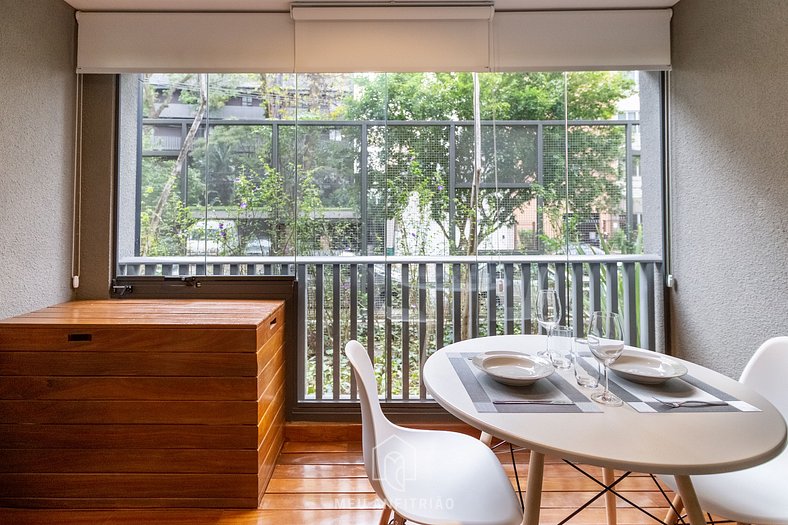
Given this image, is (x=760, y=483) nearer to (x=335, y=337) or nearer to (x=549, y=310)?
(x=549, y=310)

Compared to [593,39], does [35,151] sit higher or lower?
lower

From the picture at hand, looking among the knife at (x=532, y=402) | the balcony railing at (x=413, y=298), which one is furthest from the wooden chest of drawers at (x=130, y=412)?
the knife at (x=532, y=402)

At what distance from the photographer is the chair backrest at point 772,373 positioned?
4.21 ft

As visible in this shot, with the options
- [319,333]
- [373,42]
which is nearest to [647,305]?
[319,333]

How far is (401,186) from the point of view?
2260 mm

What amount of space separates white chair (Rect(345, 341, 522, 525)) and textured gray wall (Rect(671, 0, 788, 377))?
57.6 inches

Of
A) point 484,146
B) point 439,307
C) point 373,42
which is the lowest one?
point 439,307

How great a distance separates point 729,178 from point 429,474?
77.6 inches

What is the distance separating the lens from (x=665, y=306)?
2283 millimetres

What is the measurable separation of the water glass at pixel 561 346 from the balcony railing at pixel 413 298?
0.98m

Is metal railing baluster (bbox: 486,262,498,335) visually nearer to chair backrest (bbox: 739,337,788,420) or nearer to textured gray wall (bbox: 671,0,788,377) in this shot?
textured gray wall (bbox: 671,0,788,377)

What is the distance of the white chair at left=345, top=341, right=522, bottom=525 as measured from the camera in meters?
1.04

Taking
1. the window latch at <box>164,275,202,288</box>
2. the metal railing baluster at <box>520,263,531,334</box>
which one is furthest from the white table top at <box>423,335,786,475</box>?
the window latch at <box>164,275,202,288</box>

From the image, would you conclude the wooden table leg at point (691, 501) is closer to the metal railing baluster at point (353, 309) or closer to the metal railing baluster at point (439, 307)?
the metal railing baluster at point (439, 307)
